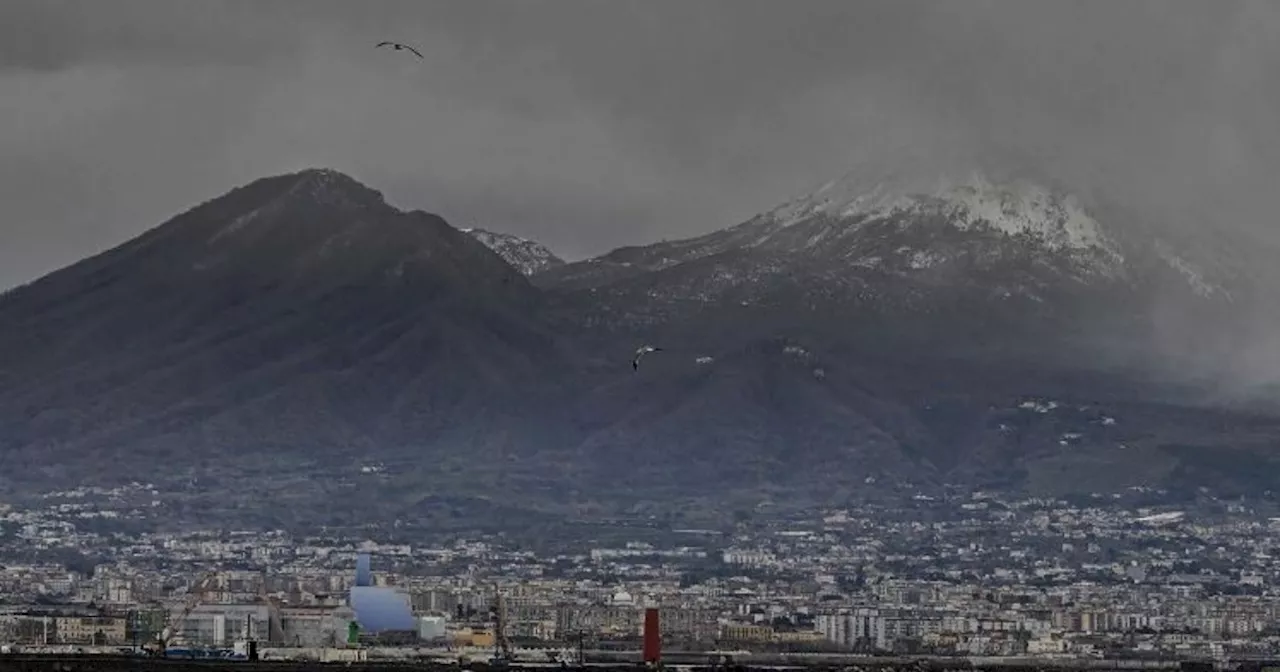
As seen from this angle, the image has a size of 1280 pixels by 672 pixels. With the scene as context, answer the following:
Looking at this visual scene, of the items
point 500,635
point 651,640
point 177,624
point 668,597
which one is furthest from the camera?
point 668,597

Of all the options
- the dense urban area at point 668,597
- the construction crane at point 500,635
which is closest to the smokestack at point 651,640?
the construction crane at point 500,635

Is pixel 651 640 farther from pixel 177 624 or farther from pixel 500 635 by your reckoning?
pixel 177 624

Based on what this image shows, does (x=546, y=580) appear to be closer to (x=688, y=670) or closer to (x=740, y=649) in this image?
(x=740, y=649)

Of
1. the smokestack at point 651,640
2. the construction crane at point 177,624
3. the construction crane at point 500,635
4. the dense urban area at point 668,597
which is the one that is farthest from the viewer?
the dense urban area at point 668,597

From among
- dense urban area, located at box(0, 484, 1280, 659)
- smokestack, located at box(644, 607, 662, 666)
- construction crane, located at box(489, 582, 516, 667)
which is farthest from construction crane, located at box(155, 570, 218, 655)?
smokestack, located at box(644, 607, 662, 666)

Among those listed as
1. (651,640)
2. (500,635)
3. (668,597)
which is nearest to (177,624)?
(500,635)

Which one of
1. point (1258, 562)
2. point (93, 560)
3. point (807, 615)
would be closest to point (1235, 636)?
point (807, 615)

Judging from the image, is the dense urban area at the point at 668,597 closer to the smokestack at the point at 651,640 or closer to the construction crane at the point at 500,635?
the construction crane at the point at 500,635

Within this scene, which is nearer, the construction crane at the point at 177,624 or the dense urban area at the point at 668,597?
the construction crane at the point at 177,624
